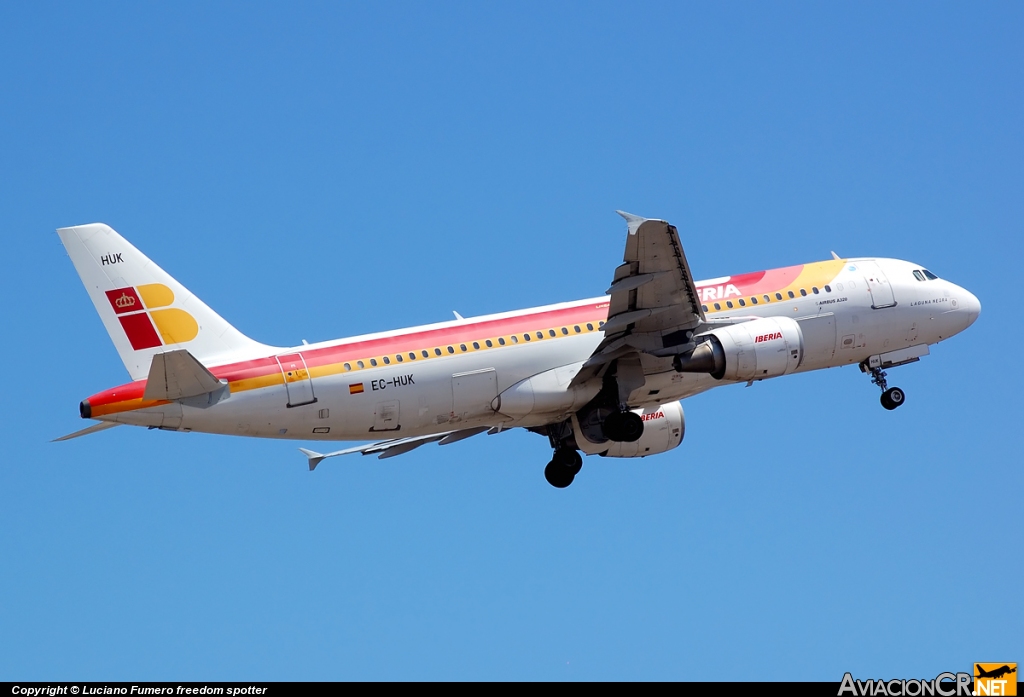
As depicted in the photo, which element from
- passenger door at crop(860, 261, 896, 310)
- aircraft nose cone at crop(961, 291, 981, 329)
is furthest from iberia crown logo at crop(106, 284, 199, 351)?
aircraft nose cone at crop(961, 291, 981, 329)

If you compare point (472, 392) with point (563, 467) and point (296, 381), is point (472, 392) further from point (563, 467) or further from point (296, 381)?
point (563, 467)

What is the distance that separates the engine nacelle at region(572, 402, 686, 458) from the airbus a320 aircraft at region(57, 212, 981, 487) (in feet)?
0.37

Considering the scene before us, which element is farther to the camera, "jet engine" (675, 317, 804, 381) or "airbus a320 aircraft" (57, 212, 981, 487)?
"jet engine" (675, 317, 804, 381)

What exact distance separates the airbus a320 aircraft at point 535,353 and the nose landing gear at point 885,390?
0.17ft

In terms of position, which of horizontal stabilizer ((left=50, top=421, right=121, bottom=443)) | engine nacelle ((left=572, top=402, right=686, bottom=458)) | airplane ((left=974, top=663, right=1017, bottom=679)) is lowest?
airplane ((left=974, top=663, right=1017, bottom=679))

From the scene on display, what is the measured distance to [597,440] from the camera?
144 ft

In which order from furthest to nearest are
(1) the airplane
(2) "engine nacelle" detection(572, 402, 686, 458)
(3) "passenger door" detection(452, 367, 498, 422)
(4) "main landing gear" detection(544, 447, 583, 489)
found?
(2) "engine nacelle" detection(572, 402, 686, 458) < (4) "main landing gear" detection(544, 447, 583, 489) < (3) "passenger door" detection(452, 367, 498, 422) < (1) the airplane

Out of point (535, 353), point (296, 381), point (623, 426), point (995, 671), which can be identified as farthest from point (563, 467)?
point (995, 671)

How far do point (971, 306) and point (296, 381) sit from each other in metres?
23.4

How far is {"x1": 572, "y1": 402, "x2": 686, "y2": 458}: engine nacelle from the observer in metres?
46.6

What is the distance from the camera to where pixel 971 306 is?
47250mm

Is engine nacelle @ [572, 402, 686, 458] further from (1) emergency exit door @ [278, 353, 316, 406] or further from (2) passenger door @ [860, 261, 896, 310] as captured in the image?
(1) emergency exit door @ [278, 353, 316, 406]

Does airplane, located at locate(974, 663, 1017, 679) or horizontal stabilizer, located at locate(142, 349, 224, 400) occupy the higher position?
horizontal stabilizer, located at locate(142, 349, 224, 400)

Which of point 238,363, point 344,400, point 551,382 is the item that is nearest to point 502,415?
point 551,382
